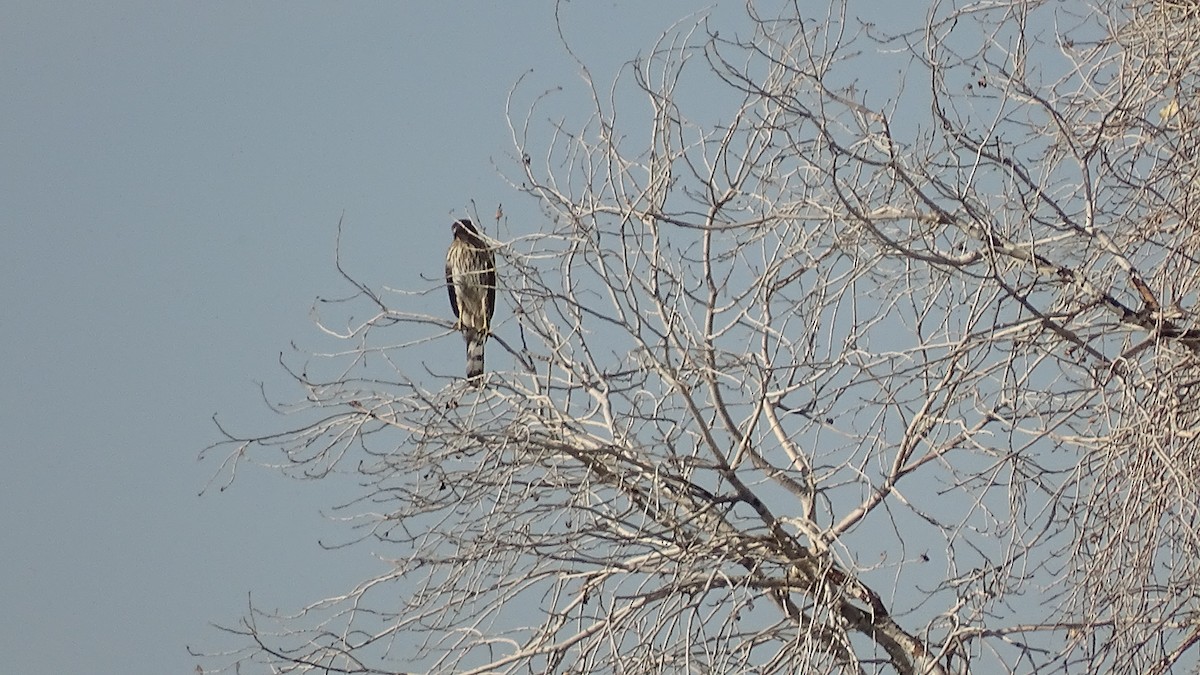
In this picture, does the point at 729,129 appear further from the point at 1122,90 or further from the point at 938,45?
the point at 1122,90

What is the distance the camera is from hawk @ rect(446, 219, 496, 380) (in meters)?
5.47

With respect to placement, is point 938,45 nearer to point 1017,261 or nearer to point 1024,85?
point 1024,85

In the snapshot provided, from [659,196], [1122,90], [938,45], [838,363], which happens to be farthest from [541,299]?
[1122,90]

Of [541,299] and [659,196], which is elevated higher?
[659,196]

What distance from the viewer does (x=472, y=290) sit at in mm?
8336

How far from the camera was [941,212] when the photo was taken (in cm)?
464

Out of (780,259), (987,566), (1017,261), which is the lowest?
(987,566)

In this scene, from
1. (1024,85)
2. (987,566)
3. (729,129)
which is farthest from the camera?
(729,129)

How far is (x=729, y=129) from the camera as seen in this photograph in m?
5.22

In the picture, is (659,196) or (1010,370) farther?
(659,196)

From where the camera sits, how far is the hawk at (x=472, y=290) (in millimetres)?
5469

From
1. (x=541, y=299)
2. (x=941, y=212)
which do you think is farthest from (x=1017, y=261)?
(x=541, y=299)

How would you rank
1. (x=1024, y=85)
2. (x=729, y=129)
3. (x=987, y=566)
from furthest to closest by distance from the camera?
(x=729, y=129)
(x=1024, y=85)
(x=987, y=566)

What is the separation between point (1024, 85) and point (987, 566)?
1501mm
